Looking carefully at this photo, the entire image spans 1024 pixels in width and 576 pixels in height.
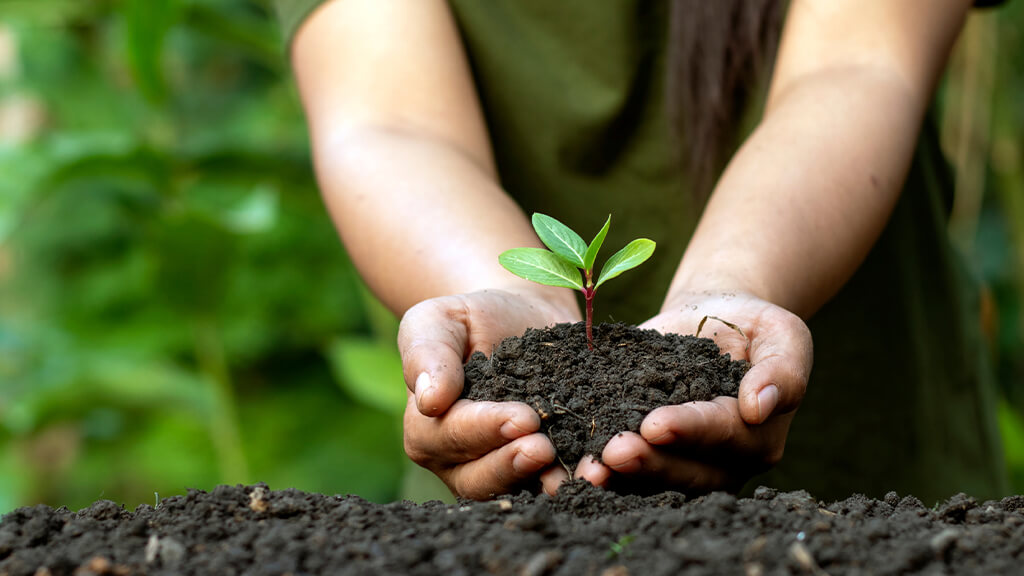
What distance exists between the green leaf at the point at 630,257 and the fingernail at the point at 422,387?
0.20 metres

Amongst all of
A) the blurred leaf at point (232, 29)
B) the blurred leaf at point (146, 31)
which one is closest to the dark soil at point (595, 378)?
the blurred leaf at point (146, 31)

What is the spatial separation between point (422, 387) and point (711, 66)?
0.71 metres

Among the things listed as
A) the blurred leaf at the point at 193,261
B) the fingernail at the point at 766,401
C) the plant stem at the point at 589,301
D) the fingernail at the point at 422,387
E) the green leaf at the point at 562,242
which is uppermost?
the blurred leaf at the point at 193,261

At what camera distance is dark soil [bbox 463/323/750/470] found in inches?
31.4

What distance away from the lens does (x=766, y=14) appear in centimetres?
128

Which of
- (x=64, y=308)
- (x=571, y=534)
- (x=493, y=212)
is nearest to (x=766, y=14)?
(x=493, y=212)

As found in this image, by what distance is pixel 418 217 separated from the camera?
1.11m

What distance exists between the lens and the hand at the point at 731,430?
74 centimetres

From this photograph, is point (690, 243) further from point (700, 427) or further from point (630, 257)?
point (700, 427)

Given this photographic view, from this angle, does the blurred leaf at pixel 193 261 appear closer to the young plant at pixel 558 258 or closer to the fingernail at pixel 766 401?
A: the young plant at pixel 558 258

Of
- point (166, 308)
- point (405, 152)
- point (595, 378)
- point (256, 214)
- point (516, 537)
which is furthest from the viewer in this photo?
point (166, 308)

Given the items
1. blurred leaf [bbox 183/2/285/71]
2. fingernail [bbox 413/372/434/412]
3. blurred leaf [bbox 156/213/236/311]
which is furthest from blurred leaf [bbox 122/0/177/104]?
fingernail [bbox 413/372/434/412]

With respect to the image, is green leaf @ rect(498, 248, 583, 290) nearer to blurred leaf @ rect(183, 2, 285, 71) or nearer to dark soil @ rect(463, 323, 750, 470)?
dark soil @ rect(463, 323, 750, 470)

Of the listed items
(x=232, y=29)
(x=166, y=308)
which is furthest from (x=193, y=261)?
(x=166, y=308)
